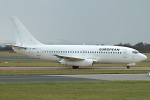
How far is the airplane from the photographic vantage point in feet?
118

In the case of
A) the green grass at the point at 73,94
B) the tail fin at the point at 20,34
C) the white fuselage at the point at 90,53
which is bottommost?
the green grass at the point at 73,94

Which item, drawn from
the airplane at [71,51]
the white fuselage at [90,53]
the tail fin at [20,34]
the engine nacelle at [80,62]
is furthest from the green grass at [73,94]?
the tail fin at [20,34]

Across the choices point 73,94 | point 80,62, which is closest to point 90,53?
point 80,62

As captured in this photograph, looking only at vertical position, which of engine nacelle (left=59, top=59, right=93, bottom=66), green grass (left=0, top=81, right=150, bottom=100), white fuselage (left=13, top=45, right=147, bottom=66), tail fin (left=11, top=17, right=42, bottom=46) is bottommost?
green grass (left=0, top=81, right=150, bottom=100)

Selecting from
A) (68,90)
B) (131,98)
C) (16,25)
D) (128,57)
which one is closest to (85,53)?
(128,57)

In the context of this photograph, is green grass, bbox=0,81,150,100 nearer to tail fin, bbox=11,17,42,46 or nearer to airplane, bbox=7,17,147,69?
airplane, bbox=7,17,147,69

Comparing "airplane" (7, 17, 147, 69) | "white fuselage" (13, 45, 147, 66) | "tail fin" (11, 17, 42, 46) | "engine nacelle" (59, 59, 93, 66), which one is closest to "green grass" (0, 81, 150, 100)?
"engine nacelle" (59, 59, 93, 66)

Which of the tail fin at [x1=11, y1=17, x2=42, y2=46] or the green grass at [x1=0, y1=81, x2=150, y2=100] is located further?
the tail fin at [x1=11, y1=17, x2=42, y2=46]

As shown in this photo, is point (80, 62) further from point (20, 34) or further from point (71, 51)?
point (20, 34)

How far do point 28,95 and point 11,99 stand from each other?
1.20m

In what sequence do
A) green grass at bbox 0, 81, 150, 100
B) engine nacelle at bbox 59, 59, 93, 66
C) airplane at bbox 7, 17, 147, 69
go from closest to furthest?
green grass at bbox 0, 81, 150, 100, engine nacelle at bbox 59, 59, 93, 66, airplane at bbox 7, 17, 147, 69

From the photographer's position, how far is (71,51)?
36.7m

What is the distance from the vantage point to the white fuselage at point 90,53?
3597cm

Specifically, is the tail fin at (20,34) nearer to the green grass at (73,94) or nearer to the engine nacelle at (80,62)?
the engine nacelle at (80,62)
